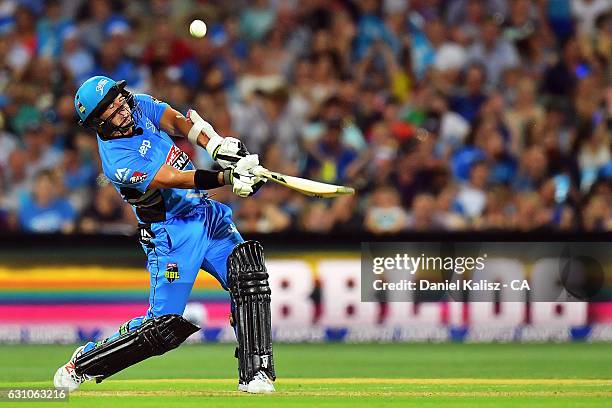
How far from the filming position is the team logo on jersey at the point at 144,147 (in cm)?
870

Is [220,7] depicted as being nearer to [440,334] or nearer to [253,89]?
[253,89]

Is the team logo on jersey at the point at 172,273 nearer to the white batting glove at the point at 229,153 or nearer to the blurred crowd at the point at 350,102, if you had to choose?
the white batting glove at the point at 229,153

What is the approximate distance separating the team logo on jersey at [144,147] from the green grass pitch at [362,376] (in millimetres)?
1685

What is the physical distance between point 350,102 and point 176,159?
6366mm

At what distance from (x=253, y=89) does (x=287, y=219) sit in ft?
6.50

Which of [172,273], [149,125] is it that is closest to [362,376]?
[172,273]

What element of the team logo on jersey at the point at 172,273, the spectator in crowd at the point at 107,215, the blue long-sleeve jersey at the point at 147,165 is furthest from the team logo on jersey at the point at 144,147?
the spectator in crowd at the point at 107,215

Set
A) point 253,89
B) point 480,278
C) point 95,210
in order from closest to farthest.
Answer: point 480,278 < point 95,210 < point 253,89

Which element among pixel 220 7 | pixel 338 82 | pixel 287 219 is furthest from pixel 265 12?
pixel 287 219

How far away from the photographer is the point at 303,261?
13.4m

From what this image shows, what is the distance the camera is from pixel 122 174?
Result: 859cm

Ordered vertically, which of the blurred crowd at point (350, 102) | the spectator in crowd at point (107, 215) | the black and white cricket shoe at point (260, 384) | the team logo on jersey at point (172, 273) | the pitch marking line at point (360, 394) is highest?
the blurred crowd at point (350, 102)

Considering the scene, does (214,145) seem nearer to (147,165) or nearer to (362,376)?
(147,165)

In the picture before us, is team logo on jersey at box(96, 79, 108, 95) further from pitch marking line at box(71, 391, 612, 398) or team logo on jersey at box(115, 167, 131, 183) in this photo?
pitch marking line at box(71, 391, 612, 398)
